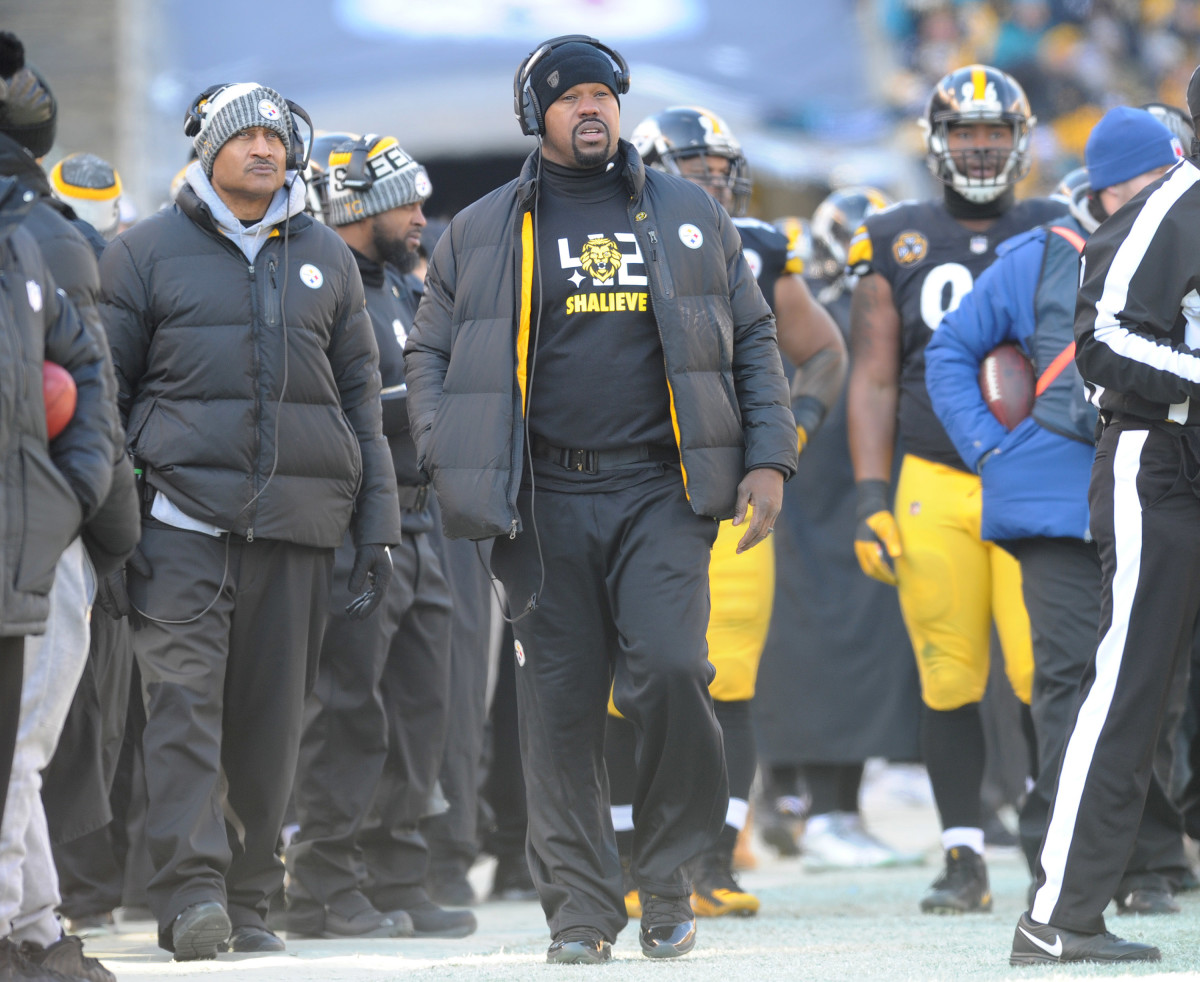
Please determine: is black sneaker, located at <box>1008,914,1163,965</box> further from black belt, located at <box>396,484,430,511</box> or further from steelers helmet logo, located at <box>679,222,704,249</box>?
black belt, located at <box>396,484,430,511</box>

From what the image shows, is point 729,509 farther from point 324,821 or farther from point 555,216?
point 324,821

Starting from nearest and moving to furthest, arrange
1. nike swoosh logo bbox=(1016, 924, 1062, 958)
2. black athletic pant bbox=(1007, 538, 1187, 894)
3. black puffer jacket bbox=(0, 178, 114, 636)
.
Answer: black puffer jacket bbox=(0, 178, 114, 636)
nike swoosh logo bbox=(1016, 924, 1062, 958)
black athletic pant bbox=(1007, 538, 1187, 894)

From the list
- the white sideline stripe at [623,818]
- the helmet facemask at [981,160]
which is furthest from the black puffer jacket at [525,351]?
the helmet facemask at [981,160]

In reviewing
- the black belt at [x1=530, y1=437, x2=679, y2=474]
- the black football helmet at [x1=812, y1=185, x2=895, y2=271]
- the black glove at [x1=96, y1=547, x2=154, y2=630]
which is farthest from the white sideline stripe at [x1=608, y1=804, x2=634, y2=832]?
the black football helmet at [x1=812, y1=185, x2=895, y2=271]

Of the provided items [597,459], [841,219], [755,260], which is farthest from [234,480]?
[841,219]

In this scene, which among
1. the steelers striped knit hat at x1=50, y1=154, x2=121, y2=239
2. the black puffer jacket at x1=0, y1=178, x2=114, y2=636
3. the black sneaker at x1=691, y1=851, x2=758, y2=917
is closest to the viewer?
the black puffer jacket at x1=0, y1=178, x2=114, y2=636

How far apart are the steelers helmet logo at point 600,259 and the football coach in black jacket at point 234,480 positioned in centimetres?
95

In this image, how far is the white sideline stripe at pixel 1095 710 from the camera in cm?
478

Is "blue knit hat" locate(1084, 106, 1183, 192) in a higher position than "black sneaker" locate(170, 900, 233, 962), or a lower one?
higher

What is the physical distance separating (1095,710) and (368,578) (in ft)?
7.30

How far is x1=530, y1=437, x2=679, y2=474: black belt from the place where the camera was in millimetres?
5309

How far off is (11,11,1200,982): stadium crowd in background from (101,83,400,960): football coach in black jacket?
0.01m

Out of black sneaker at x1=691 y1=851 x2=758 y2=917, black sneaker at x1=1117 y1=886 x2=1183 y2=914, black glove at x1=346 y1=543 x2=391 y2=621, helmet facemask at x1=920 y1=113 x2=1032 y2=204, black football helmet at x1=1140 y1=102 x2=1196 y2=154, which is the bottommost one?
black sneaker at x1=691 y1=851 x2=758 y2=917

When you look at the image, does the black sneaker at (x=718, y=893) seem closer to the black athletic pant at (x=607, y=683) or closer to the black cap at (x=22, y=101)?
the black athletic pant at (x=607, y=683)
